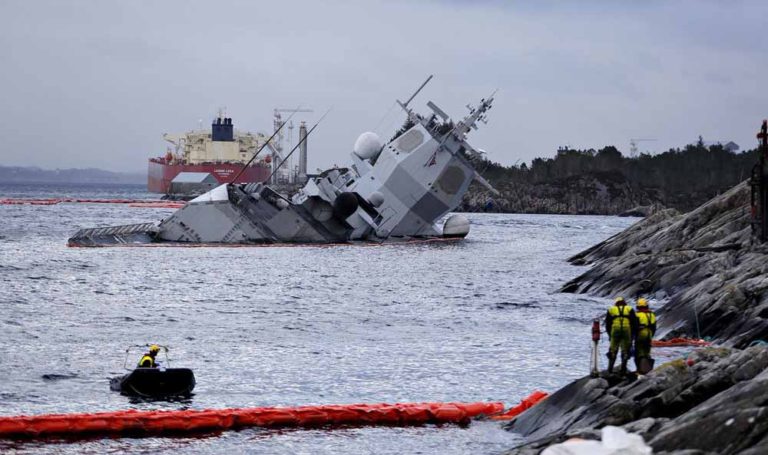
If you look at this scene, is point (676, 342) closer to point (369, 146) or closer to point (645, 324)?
point (645, 324)

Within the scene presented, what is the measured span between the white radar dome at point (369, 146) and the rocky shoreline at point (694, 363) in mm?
27066

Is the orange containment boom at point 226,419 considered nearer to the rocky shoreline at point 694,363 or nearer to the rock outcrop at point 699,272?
the rocky shoreline at point 694,363

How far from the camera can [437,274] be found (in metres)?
57.0

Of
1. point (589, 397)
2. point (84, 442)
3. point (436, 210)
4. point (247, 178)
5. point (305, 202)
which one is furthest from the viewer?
point (247, 178)

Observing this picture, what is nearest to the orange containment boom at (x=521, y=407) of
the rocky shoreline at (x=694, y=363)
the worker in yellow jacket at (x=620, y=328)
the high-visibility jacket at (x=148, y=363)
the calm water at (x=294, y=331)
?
the calm water at (x=294, y=331)

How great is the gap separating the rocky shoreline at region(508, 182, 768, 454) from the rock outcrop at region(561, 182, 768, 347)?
0.04 meters

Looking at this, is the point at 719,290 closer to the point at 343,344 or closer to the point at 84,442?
the point at 343,344

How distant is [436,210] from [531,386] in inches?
1906

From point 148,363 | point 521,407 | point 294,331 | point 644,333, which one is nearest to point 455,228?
point 294,331

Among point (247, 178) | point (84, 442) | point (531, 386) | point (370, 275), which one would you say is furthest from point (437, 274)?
point (247, 178)

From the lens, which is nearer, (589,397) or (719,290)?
(589,397)

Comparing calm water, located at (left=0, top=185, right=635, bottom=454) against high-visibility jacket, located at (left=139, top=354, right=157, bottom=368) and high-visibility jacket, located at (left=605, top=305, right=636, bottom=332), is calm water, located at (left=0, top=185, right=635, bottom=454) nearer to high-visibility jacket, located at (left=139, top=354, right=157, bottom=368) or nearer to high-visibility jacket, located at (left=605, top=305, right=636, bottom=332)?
high-visibility jacket, located at (left=139, top=354, right=157, bottom=368)

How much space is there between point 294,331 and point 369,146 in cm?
3912

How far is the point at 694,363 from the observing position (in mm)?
17922
